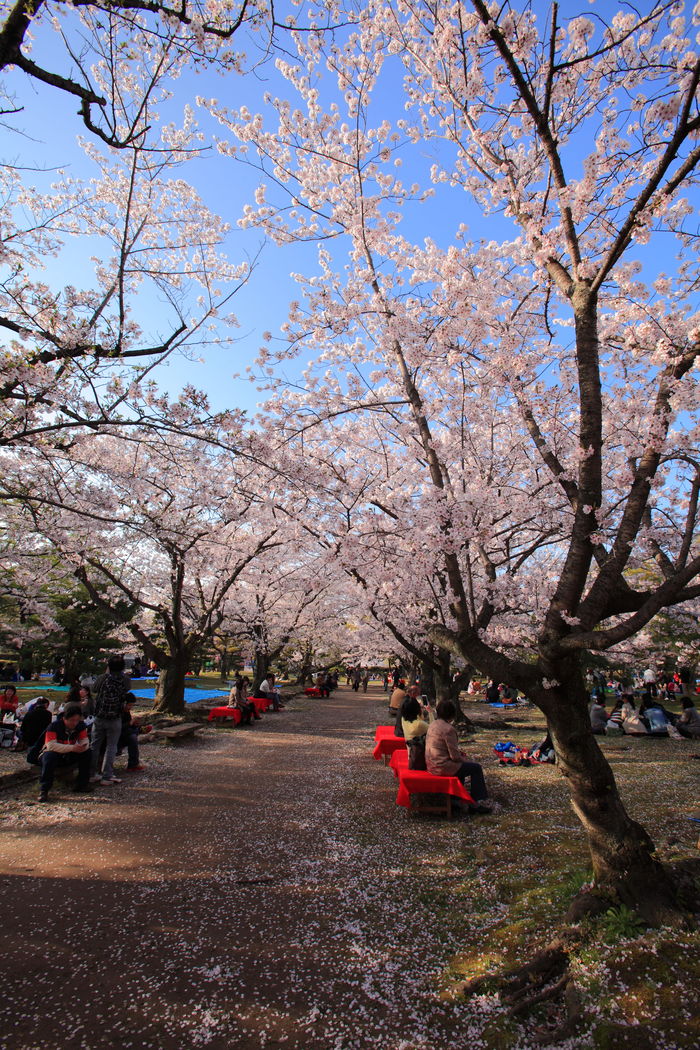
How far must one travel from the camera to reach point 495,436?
9.29 m

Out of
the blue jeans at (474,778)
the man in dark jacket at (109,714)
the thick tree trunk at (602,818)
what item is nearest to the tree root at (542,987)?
the thick tree trunk at (602,818)

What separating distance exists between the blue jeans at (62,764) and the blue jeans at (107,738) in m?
0.37

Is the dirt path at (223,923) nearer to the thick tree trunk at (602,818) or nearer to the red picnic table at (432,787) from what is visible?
the red picnic table at (432,787)

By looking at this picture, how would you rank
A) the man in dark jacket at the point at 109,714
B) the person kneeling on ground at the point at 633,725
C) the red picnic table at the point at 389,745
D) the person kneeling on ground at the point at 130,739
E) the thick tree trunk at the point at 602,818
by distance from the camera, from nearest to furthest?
1. the thick tree trunk at the point at 602,818
2. the man in dark jacket at the point at 109,714
3. the person kneeling on ground at the point at 130,739
4. the red picnic table at the point at 389,745
5. the person kneeling on ground at the point at 633,725

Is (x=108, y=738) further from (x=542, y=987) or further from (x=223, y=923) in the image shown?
(x=542, y=987)

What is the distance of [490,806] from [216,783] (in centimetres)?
393

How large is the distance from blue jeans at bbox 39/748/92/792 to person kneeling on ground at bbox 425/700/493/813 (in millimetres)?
4492

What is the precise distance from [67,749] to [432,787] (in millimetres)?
4577

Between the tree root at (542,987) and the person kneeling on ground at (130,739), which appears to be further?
the person kneeling on ground at (130,739)

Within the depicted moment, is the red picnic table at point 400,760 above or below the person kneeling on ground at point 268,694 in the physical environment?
above

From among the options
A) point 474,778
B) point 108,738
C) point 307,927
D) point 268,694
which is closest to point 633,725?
point 474,778

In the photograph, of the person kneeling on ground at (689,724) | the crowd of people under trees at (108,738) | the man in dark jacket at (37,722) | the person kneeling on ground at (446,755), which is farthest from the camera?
the person kneeling on ground at (689,724)

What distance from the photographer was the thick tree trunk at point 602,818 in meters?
3.37

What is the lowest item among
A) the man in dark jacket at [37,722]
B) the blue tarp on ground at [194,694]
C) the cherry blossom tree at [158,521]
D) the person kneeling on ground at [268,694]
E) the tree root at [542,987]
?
the blue tarp on ground at [194,694]
